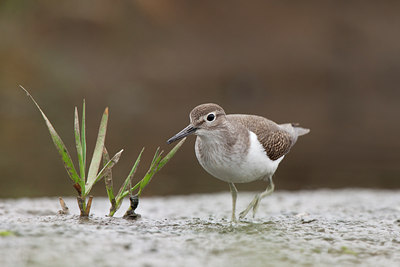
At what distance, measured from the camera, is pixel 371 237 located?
5477 mm

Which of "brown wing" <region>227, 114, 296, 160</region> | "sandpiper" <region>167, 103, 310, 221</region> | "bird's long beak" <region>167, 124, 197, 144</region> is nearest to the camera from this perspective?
"bird's long beak" <region>167, 124, 197, 144</region>

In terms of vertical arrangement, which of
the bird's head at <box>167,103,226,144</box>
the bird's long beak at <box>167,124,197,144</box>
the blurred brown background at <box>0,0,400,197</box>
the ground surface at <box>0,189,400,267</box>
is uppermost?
the blurred brown background at <box>0,0,400,197</box>

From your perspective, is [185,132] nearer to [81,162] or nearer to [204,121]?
[204,121]

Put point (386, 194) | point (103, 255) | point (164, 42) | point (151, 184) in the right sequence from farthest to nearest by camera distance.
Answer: point (164, 42) → point (151, 184) → point (386, 194) → point (103, 255)

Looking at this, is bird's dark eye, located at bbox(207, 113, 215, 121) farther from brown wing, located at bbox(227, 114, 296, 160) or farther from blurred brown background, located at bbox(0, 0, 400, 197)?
blurred brown background, located at bbox(0, 0, 400, 197)

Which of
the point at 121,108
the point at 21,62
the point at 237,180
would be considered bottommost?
the point at 237,180

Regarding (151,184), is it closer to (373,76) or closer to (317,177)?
(317,177)

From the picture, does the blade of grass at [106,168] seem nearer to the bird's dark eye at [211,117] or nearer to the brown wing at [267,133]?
the bird's dark eye at [211,117]

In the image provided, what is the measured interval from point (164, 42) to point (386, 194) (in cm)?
2067

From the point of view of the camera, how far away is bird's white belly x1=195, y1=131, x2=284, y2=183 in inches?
247

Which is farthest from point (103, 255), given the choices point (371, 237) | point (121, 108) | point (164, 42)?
point (164, 42)

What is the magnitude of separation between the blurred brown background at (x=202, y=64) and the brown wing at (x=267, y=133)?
33.9 ft

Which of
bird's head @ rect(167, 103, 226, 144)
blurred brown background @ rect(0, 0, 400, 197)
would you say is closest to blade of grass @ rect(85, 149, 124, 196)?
bird's head @ rect(167, 103, 226, 144)

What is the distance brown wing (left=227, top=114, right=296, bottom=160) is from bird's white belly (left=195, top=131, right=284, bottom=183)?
0.19 meters
